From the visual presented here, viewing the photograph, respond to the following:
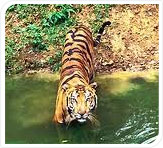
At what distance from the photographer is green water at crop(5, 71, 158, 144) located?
5.97 ft

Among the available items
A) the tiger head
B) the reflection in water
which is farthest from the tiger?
the reflection in water

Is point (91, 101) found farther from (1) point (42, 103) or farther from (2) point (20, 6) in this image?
(2) point (20, 6)

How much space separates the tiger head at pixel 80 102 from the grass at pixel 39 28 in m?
0.11

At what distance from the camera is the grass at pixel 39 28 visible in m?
1.84

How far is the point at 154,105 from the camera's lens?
1843 millimetres

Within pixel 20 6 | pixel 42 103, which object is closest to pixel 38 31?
pixel 20 6

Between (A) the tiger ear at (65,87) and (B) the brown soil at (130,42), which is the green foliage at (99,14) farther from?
(A) the tiger ear at (65,87)

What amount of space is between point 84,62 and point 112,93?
0.46ft

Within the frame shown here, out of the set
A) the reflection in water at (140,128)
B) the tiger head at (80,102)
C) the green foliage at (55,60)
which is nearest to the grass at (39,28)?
the green foliage at (55,60)

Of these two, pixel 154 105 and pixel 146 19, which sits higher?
pixel 146 19

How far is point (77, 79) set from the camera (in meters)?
1.84

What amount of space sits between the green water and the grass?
2.8 inches

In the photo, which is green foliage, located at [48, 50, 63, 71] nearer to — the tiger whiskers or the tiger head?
the tiger head

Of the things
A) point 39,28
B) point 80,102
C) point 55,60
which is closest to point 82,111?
point 80,102
